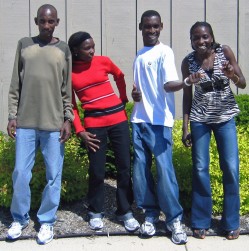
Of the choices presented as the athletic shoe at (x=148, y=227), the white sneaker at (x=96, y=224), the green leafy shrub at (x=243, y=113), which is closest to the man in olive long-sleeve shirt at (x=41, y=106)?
the white sneaker at (x=96, y=224)

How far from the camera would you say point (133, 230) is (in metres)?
5.19

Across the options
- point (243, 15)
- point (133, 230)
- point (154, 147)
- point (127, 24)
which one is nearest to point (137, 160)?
point (154, 147)

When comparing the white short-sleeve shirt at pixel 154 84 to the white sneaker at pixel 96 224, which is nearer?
the white short-sleeve shirt at pixel 154 84

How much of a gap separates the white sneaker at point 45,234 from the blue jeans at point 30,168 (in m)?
0.05

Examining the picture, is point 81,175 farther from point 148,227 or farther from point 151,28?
point 151,28

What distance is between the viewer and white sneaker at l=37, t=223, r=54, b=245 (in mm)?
5023

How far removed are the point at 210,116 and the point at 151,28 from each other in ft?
2.94

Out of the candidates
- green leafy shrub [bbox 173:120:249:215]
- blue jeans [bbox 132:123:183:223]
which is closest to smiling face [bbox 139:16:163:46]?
blue jeans [bbox 132:123:183:223]

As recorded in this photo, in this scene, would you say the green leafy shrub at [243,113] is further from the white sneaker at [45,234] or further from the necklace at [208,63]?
the white sneaker at [45,234]

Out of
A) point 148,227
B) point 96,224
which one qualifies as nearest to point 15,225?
point 96,224

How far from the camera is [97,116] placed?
5086 mm

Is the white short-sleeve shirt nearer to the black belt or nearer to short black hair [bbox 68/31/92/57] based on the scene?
the black belt

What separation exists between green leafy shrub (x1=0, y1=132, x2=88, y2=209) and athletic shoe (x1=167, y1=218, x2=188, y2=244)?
1125 mm

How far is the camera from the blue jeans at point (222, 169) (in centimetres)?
488
